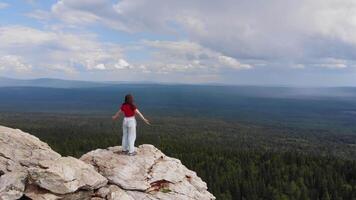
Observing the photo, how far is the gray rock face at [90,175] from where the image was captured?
29047 mm

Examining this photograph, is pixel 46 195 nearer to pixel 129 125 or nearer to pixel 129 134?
pixel 129 134

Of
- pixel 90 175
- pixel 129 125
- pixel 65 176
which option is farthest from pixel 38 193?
pixel 129 125

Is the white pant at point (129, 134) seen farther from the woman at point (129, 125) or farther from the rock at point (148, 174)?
the rock at point (148, 174)

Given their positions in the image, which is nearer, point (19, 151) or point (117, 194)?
point (117, 194)

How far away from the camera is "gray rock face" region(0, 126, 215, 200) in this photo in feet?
95.3

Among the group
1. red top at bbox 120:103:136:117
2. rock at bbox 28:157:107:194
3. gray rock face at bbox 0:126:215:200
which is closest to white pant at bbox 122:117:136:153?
red top at bbox 120:103:136:117

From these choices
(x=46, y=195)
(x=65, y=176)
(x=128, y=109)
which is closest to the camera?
(x=46, y=195)

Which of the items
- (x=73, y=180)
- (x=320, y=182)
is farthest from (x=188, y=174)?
(x=320, y=182)

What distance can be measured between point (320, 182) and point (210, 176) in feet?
118

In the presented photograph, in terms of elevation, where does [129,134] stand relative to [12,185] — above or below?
above

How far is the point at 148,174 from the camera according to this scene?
34.0 meters

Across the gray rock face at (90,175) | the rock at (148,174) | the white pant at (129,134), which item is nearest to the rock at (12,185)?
the gray rock face at (90,175)

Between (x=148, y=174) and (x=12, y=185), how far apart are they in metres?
10.0

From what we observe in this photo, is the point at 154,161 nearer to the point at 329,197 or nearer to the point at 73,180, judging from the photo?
the point at 73,180
